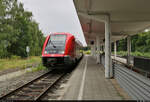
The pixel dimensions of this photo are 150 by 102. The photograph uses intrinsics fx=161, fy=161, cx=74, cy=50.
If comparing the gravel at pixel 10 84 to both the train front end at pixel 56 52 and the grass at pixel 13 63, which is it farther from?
the grass at pixel 13 63

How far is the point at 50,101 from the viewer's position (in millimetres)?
5520

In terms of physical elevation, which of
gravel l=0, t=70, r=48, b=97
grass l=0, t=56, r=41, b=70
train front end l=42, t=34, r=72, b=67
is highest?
train front end l=42, t=34, r=72, b=67

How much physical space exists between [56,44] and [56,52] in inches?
33.1

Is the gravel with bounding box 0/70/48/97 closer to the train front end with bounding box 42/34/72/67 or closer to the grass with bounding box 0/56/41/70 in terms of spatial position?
the train front end with bounding box 42/34/72/67

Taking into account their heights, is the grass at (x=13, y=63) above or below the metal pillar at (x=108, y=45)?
below

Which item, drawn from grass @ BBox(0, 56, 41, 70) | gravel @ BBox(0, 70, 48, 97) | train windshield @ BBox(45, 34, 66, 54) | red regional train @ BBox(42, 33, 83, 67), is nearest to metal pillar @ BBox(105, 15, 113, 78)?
red regional train @ BBox(42, 33, 83, 67)

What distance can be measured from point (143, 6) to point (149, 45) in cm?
4507

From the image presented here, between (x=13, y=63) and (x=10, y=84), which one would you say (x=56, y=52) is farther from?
(x=13, y=63)

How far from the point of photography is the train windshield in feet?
38.9

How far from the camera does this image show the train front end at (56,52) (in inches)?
452

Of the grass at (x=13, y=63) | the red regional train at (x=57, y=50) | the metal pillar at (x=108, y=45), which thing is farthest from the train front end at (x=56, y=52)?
the grass at (x=13, y=63)

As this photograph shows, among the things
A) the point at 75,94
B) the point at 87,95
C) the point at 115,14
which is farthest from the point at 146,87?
the point at 115,14

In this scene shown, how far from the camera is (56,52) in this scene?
464 inches

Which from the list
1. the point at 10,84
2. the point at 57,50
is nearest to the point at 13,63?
the point at 57,50
